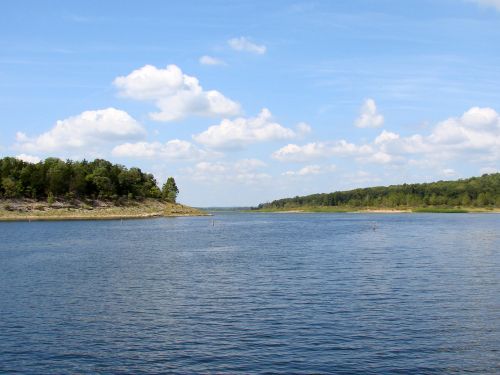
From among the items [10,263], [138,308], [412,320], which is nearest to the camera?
[412,320]

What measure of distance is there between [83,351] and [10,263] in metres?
46.9

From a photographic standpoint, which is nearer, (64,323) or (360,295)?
(64,323)

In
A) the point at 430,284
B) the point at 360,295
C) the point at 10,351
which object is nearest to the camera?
the point at 10,351

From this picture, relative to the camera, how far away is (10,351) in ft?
99.5

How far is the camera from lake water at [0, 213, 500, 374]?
1123 inches

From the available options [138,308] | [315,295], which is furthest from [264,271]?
[138,308]

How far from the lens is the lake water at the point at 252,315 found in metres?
28.5

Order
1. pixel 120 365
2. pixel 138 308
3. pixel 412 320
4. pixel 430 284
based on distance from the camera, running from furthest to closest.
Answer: pixel 430 284
pixel 138 308
pixel 412 320
pixel 120 365

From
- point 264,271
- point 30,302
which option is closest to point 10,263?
point 30,302

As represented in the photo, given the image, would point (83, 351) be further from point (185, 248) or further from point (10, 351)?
point (185, 248)

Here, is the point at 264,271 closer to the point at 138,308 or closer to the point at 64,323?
the point at 138,308

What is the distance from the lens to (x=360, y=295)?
151ft

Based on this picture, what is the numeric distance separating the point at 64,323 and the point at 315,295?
2157cm

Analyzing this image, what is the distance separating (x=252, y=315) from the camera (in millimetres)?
38719
